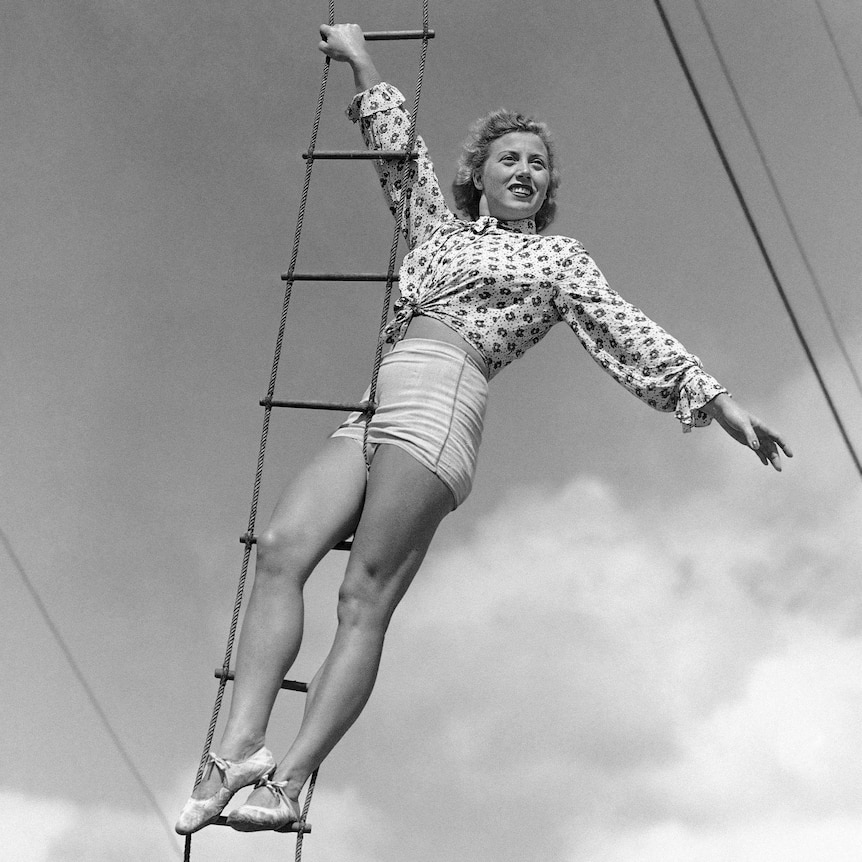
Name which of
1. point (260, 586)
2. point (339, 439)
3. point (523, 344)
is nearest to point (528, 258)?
point (523, 344)

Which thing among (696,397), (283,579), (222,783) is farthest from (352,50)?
(222,783)

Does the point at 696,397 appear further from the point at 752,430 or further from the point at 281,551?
the point at 281,551

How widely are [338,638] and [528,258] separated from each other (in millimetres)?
1226

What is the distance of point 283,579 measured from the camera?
10.5ft

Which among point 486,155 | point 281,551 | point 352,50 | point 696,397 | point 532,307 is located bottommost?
point 281,551

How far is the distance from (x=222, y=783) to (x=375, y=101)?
217 cm

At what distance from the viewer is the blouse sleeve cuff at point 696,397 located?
Answer: 3.31 meters

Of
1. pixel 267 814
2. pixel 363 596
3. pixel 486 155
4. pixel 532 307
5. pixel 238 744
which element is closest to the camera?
pixel 267 814

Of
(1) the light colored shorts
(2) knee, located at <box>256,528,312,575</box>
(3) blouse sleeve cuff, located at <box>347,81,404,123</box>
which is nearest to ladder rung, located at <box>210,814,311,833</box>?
(2) knee, located at <box>256,528,312,575</box>

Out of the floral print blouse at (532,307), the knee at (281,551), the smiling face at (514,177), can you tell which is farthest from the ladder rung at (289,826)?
the smiling face at (514,177)

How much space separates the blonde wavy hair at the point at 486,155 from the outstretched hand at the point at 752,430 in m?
1.00

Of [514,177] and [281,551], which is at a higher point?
[514,177]

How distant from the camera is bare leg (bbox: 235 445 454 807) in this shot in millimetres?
3111

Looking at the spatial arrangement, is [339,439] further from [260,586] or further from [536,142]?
[536,142]
